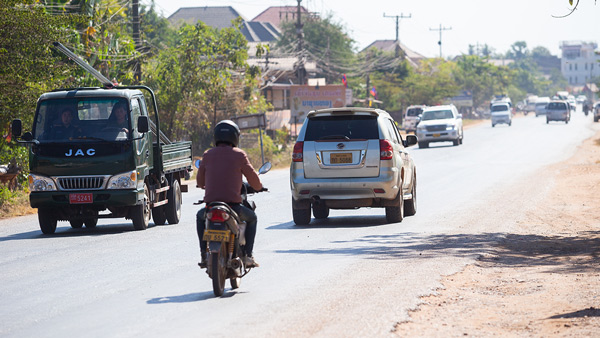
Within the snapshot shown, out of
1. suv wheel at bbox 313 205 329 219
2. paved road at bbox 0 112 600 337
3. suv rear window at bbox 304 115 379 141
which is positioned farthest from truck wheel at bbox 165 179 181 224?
suv rear window at bbox 304 115 379 141

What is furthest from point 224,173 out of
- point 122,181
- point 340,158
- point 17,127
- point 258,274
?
point 340,158

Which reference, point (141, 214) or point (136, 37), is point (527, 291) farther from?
point (136, 37)

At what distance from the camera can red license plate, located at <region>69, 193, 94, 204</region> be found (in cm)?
1602

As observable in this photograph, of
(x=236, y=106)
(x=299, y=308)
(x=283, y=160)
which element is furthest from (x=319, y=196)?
(x=236, y=106)

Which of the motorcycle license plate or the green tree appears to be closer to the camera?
the motorcycle license plate

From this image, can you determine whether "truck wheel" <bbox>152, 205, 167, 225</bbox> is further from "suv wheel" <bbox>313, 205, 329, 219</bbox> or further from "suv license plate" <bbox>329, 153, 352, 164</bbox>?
"suv license plate" <bbox>329, 153, 352, 164</bbox>

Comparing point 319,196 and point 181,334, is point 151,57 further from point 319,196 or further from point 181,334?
point 181,334

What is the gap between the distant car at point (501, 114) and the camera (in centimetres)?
8569

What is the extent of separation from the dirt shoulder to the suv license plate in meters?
3.01

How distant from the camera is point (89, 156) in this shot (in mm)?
16156

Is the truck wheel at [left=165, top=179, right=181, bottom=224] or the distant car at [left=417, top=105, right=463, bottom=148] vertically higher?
the truck wheel at [left=165, top=179, right=181, bottom=224]

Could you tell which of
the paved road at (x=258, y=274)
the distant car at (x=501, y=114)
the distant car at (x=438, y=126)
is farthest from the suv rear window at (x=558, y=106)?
the paved road at (x=258, y=274)

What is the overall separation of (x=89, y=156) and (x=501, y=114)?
239 ft

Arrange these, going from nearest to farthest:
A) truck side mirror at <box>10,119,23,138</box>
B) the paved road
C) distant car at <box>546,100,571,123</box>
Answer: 1. the paved road
2. truck side mirror at <box>10,119,23,138</box>
3. distant car at <box>546,100,571,123</box>
